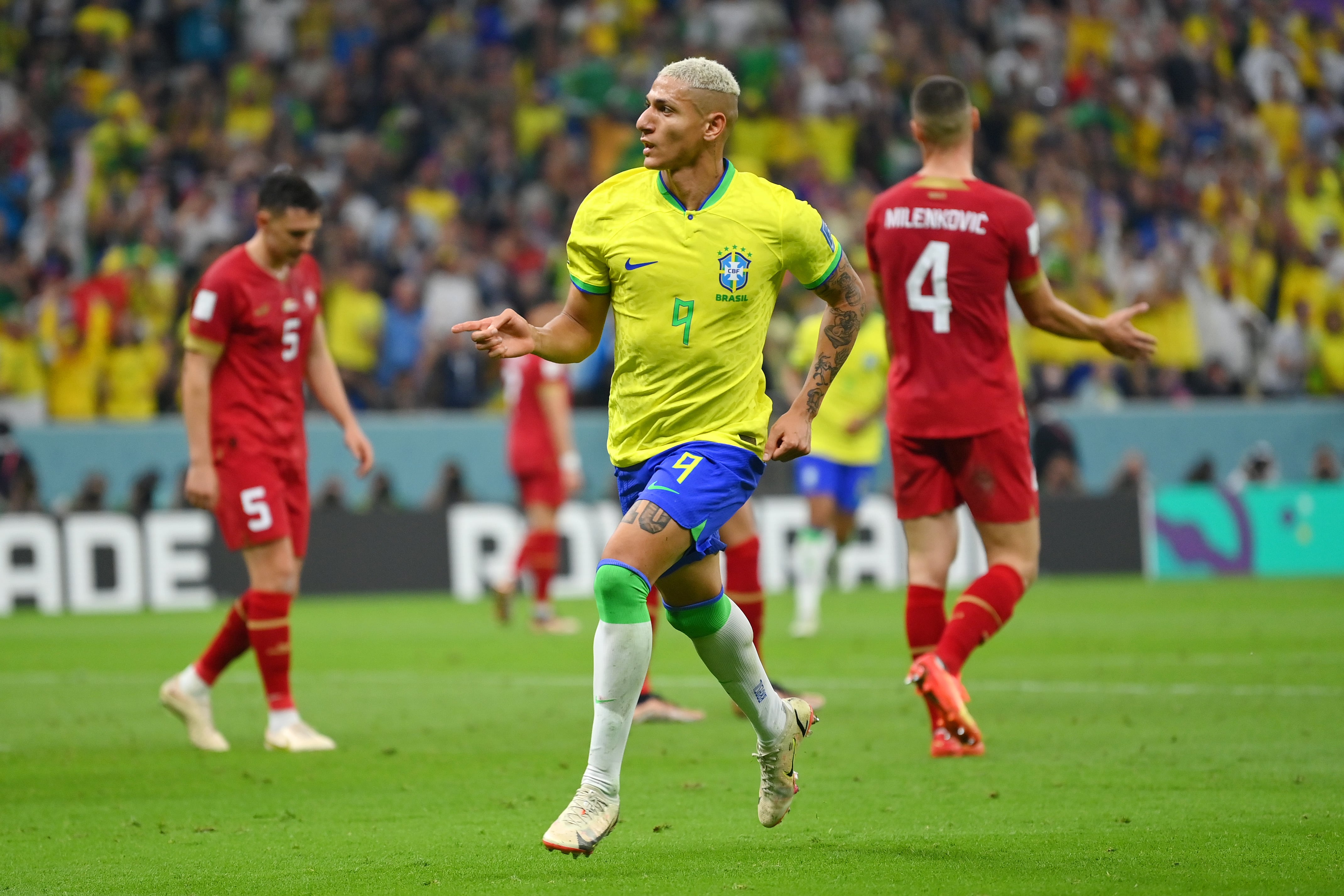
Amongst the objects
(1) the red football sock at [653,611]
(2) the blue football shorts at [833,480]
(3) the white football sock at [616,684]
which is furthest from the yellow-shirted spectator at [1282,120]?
(3) the white football sock at [616,684]

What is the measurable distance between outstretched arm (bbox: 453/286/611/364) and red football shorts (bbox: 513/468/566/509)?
9.21m

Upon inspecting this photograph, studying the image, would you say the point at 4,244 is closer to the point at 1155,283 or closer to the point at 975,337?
the point at 1155,283

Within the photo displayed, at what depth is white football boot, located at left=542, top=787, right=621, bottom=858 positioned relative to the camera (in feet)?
16.2

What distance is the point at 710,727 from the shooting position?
28.0 feet

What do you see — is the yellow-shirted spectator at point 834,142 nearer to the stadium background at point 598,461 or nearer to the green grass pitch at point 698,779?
the stadium background at point 598,461

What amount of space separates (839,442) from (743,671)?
295 inches

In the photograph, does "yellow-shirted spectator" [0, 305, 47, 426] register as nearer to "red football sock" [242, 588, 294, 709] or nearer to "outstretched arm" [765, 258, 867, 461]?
"red football sock" [242, 588, 294, 709]

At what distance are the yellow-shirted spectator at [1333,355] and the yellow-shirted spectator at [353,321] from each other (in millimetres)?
11216

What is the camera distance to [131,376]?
18219 mm

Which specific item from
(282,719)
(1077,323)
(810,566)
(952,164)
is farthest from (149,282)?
(1077,323)

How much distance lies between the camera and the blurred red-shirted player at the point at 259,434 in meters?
8.05

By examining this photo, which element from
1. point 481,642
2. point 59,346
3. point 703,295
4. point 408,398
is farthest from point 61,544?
point 703,295

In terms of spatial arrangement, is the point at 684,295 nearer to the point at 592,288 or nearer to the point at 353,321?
the point at 592,288

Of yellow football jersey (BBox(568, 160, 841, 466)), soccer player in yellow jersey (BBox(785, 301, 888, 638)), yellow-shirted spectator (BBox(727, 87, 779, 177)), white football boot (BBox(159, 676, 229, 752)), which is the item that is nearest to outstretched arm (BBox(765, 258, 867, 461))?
yellow football jersey (BBox(568, 160, 841, 466))
